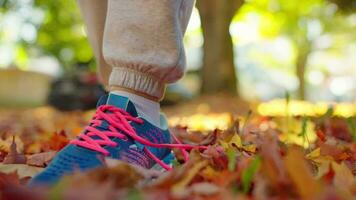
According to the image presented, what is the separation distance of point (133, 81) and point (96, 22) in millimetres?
349

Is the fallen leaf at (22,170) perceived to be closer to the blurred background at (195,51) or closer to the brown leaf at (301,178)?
the brown leaf at (301,178)

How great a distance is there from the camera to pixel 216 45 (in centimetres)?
766

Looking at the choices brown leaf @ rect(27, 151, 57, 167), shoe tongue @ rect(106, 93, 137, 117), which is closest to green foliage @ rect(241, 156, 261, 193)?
shoe tongue @ rect(106, 93, 137, 117)

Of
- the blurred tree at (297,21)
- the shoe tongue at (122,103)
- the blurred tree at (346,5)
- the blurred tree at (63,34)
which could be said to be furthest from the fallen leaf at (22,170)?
the blurred tree at (63,34)

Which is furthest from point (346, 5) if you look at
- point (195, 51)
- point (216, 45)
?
point (195, 51)

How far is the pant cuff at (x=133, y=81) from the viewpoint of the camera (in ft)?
3.79

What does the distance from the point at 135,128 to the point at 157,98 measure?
13 centimetres

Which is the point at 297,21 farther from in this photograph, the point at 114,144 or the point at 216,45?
the point at 114,144

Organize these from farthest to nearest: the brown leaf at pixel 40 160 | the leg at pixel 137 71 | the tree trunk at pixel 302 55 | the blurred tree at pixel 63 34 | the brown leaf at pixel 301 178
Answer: the tree trunk at pixel 302 55
the blurred tree at pixel 63 34
the brown leaf at pixel 40 160
the leg at pixel 137 71
the brown leaf at pixel 301 178

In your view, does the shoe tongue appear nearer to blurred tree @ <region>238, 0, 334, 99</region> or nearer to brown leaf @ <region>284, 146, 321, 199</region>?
brown leaf @ <region>284, 146, 321, 199</region>

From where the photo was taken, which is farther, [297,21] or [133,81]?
[297,21]

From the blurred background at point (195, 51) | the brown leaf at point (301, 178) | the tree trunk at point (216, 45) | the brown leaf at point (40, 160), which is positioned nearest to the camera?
the brown leaf at point (301, 178)

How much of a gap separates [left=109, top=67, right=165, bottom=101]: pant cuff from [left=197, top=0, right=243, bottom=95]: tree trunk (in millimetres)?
6360

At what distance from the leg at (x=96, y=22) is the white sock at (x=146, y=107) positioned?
321 millimetres
